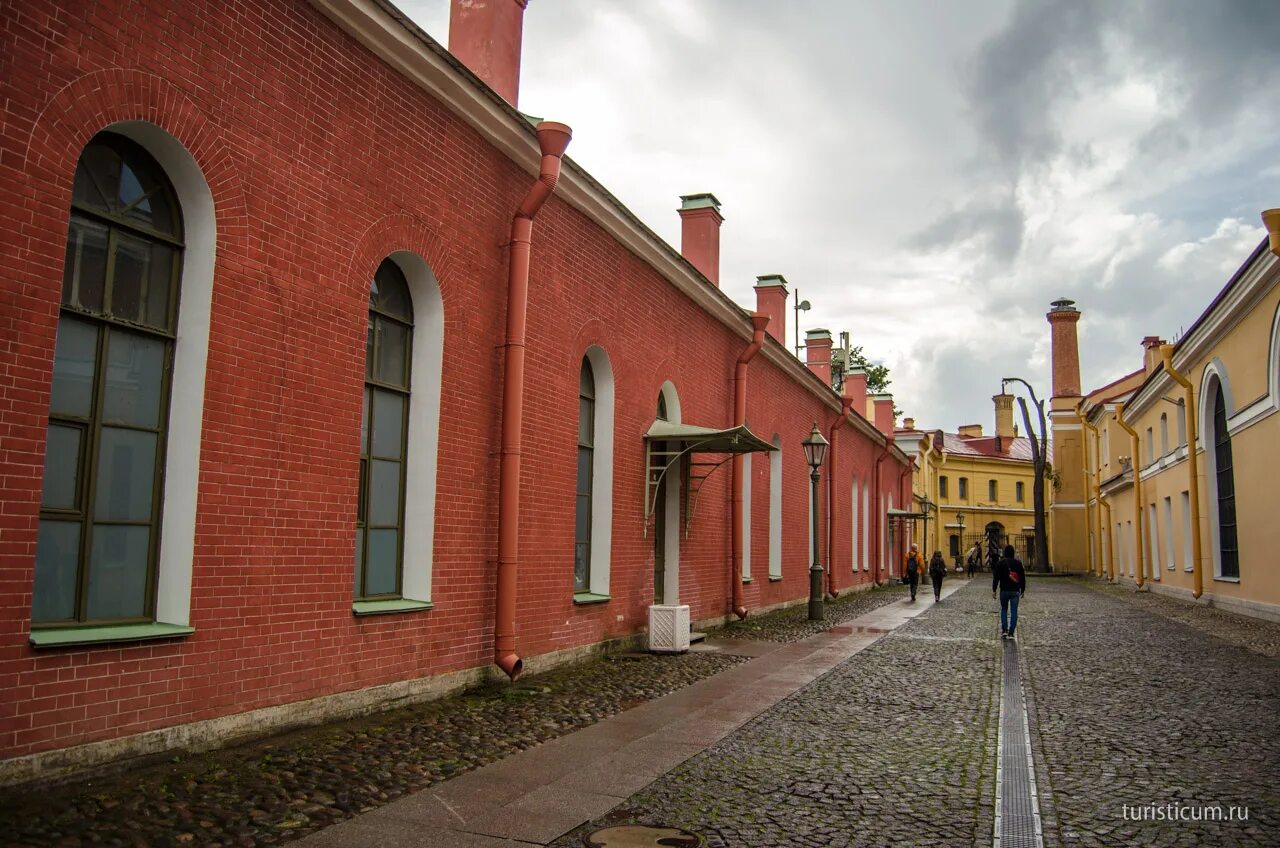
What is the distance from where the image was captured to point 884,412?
35.0 meters

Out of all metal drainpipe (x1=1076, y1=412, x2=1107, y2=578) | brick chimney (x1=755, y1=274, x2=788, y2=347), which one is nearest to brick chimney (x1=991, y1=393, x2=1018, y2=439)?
metal drainpipe (x1=1076, y1=412, x2=1107, y2=578)

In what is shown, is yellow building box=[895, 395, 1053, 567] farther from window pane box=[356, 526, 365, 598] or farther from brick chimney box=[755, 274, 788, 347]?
window pane box=[356, 526, 365, 598]

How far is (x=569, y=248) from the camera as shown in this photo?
1021 cm

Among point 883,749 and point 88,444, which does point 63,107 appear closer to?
point 88,444

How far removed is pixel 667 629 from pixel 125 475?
7295mm

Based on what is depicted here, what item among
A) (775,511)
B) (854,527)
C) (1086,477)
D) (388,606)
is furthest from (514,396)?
(1086,477)

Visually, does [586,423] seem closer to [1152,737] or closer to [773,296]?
[1152,737]

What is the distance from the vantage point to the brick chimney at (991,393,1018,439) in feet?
228

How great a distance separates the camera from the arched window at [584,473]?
1095cm

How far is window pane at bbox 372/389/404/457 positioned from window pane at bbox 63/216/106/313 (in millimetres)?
2504

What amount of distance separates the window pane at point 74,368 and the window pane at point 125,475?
0.24 m

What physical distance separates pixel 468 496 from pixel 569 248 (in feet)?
10.6

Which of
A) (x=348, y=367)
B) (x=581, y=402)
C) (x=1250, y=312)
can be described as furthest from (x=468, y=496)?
(x=1250, y=312)

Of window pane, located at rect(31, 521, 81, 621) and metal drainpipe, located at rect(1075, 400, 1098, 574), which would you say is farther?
metal drainpipe, located at rect(1075, 400, 1098, 574)
